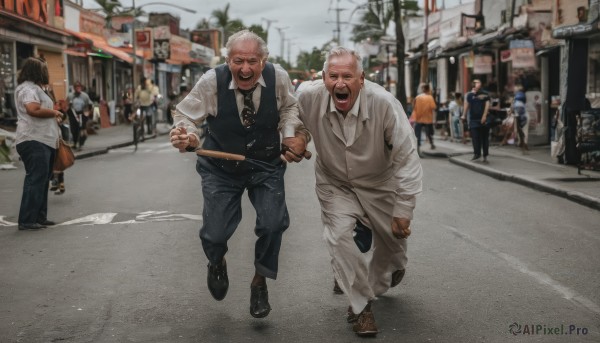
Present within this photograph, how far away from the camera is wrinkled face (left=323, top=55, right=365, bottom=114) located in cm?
471

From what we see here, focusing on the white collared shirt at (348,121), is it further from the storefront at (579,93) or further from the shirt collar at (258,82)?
the storefront at (579,93)

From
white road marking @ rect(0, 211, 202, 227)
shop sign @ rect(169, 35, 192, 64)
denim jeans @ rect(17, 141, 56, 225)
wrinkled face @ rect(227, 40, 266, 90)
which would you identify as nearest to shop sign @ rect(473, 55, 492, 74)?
white road marking @ rect(0, 211, 202, 227)

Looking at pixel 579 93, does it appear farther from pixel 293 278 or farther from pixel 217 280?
pixel 217 280

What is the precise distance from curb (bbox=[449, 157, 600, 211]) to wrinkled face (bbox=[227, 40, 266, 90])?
23.3 ft

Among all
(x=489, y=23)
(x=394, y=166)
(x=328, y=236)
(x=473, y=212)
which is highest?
(x=489, y=23)

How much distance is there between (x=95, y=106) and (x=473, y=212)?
26125 mm

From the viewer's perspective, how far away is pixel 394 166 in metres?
4.94

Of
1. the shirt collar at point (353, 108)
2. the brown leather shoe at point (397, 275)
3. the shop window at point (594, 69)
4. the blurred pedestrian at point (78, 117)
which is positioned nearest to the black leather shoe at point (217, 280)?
the brown leather shoe at point (397, 275)

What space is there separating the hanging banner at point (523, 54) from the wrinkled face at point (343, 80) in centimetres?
1669

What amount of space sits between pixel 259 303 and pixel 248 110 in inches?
47.0

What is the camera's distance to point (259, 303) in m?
4.99

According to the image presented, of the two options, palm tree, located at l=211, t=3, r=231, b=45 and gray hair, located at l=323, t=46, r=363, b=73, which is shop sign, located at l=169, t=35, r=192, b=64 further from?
gray hair, located at l=323, t=46, r=363, b=73

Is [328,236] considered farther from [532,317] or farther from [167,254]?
[167,254]

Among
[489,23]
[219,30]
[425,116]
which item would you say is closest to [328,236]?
[425,116]
